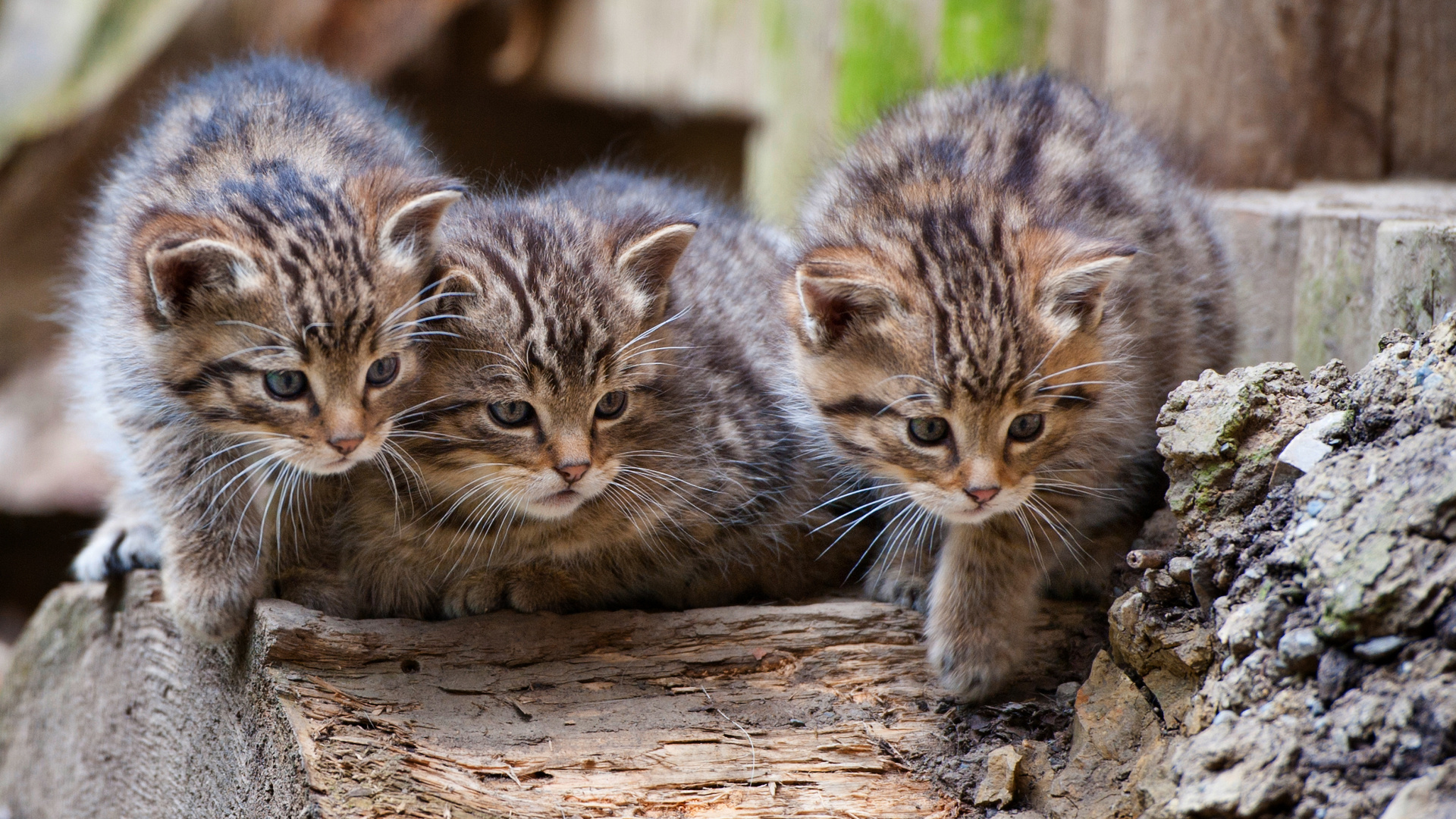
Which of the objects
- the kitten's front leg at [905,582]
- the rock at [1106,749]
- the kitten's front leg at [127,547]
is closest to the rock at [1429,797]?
the rock at [1106,749]

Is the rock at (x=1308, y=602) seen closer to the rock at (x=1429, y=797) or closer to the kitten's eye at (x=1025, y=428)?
the rock at (x=1429, y=797)

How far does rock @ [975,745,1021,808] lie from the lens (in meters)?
2.83

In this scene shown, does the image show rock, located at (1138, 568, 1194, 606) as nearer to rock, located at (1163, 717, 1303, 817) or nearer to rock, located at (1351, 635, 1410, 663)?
rock, located at (1163, 717, 1303, 817)

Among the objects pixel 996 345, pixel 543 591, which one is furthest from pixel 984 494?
pixel 543 591

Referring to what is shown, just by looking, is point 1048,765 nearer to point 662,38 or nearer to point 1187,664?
point 1187,664

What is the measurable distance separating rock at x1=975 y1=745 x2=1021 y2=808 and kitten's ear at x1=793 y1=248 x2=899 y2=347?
3.78 feet

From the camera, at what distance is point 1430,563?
2131 mm

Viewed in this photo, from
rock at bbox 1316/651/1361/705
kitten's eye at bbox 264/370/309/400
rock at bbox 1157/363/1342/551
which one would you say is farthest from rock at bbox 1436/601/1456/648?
kitten's eye at bbox 264/370/309/400

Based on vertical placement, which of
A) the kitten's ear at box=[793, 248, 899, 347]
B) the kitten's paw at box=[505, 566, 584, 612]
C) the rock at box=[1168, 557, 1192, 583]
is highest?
the kitten's ear at box=[793, 248, 899, 347]

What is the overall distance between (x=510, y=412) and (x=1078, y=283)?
152 cm

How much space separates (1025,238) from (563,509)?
1.44 metres

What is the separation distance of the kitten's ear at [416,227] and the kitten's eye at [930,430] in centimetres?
135

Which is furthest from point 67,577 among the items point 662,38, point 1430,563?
point 1430,563

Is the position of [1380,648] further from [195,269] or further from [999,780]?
[195,269]
